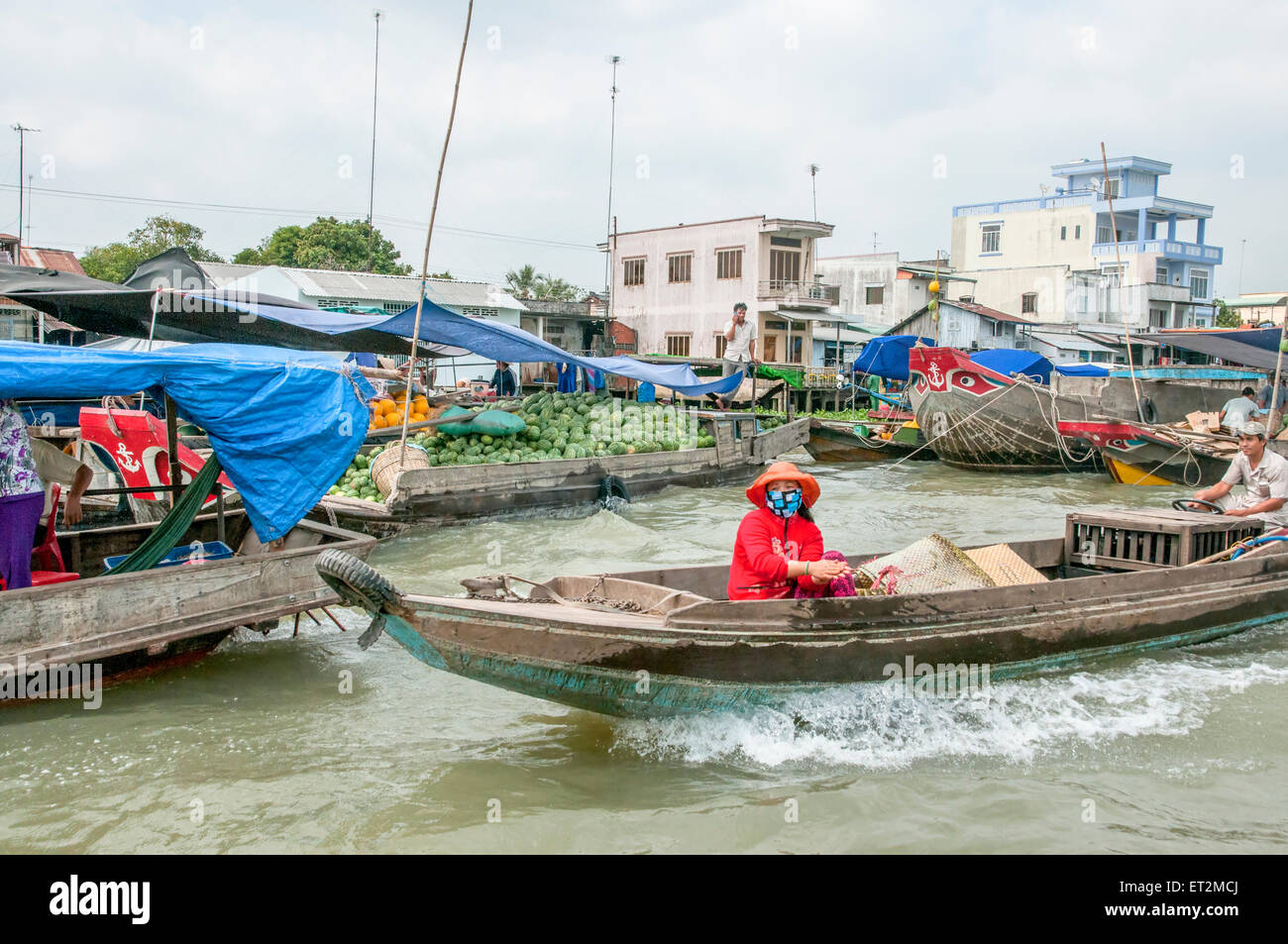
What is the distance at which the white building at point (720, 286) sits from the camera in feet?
99.7

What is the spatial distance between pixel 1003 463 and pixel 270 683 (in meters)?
15.7

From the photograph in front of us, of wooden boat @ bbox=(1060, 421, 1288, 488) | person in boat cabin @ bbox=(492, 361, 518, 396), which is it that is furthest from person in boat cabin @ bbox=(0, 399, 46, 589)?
wooden boat @ bbox=(1060, 421, 1288, 488)

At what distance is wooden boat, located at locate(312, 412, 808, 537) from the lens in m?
10.5

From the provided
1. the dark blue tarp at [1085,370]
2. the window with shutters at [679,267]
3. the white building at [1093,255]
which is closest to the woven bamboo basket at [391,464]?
the dark blue tarp at [1085,370]

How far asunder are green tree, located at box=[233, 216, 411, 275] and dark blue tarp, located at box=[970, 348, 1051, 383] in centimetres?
2384

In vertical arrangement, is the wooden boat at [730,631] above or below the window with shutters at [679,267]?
below

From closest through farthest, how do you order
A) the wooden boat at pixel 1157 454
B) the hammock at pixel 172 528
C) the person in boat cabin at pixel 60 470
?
1. the hammock at pixel 172 528
2. the person in boat cabin at pixel 60 470
3. the wooden boat at pixel 1157 454

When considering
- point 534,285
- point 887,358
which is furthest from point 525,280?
point 887,358

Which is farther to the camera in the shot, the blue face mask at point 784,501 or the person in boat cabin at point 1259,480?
the person in boat cabin at point 1259,480

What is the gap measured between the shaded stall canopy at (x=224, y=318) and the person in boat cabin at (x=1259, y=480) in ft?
25.4

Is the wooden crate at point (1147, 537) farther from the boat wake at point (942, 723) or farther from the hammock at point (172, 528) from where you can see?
the hammock at point (172, 528)

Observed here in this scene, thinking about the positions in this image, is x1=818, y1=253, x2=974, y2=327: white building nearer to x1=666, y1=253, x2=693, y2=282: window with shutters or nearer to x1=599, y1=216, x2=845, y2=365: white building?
x1=599, y1=216, x2=845, y2=365: white building

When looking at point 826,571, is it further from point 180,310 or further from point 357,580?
point 180,310
